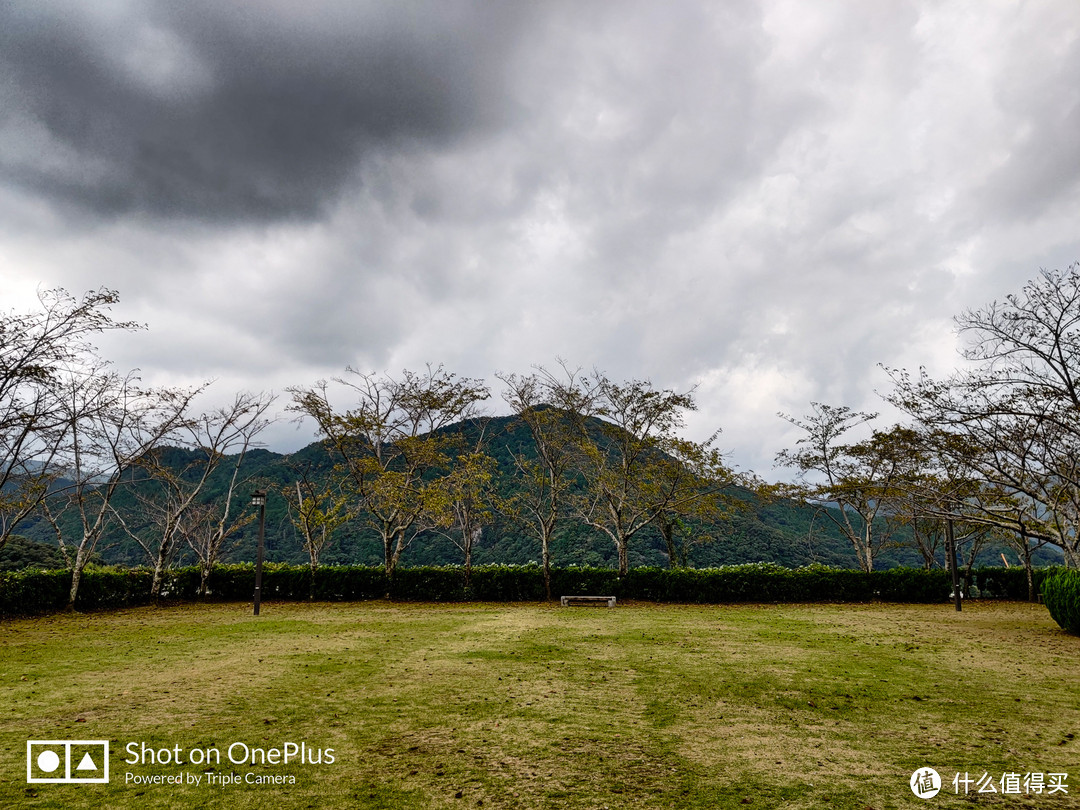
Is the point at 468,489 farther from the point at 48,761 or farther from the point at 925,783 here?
the point at 925,783

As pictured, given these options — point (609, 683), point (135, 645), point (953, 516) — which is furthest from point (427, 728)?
point (953, 516)

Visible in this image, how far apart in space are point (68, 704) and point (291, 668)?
2811mm

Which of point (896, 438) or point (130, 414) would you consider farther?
point (896, 438)

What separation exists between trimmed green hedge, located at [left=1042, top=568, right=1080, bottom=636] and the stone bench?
12.0 meters

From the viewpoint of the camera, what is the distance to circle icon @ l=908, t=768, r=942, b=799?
178 inches

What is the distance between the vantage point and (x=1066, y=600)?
13.3 metres

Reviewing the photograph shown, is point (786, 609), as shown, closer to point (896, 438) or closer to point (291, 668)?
point (896, 438)

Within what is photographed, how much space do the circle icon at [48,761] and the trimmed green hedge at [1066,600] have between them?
59.2 feet


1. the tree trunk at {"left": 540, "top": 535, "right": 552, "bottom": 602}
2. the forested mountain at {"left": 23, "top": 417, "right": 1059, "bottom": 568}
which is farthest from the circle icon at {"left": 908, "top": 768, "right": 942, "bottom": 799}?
the forested mountain at {"left": 23, "top": 417, "right": 1059, "bottom": 568}

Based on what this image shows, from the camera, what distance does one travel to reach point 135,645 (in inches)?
451

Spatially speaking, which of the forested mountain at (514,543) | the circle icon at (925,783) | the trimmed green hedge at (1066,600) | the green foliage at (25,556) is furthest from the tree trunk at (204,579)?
the trimmed green hedge at (1066,600)

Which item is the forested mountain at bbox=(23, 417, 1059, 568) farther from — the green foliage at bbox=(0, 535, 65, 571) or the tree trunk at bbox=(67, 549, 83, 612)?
the tree trunk at bbox=(67, 549, 83, 612)

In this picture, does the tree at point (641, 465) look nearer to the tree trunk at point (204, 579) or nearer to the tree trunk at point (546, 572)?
the tree trunk at point (546, 572)

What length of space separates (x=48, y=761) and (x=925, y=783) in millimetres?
7300
